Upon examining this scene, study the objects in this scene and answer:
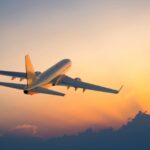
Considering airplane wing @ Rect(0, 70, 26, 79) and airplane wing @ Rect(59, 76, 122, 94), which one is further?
airplane wing @ Rect(0, 70, 26, 79)

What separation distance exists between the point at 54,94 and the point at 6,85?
1493cm

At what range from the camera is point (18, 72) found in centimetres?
13538

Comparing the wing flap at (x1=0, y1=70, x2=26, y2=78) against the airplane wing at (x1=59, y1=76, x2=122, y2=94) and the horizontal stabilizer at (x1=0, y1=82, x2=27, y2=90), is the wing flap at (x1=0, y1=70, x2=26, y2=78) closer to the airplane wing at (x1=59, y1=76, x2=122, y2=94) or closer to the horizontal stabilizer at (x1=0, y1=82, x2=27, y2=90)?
the airplane wing at (x1=59, y1=76, x2=122, y2=94)

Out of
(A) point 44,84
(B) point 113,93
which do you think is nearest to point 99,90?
(B) point 113,93

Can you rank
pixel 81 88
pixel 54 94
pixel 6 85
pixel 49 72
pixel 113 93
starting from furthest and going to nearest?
pixel 49 72 → pixel 81 88 → pixel 113 93 → pixel 6 85 → pixel 54 94

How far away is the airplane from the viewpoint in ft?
356

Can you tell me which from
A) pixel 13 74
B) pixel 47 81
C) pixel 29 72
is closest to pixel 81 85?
pixel 47 81

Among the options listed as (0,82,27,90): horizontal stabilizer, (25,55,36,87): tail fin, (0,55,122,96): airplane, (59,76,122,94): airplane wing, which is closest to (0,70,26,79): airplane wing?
(0,55,122,96): airplane

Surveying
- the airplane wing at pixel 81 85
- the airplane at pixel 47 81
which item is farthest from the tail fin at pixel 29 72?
the airplane wing at pixel 81 85

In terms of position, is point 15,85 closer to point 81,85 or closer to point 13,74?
point 81,85

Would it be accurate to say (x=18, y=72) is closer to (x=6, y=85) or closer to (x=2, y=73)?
(x=2, y=73)

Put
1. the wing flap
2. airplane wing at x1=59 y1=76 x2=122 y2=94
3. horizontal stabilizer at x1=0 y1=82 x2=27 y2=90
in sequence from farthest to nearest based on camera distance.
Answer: the wing flap < airplane wing at x1=59 y1=76 x2=122 y2=94 < horizontal stabilizer at x1=0 y1=82 x2=27 y2=90

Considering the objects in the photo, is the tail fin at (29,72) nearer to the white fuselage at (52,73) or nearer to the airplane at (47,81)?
the airplane at (47,81)

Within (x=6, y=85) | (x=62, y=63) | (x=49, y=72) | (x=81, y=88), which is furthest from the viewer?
(x=62, y=63)
